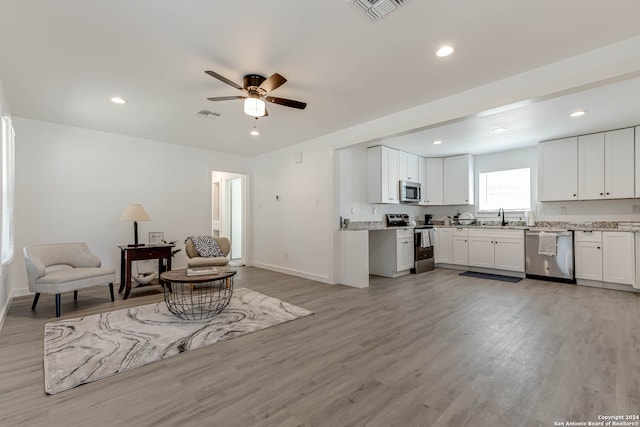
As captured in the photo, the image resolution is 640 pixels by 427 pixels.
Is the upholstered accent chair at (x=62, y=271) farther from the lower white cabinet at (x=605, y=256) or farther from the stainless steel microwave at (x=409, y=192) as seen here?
the lower white cabinet at (x=605, y=256)

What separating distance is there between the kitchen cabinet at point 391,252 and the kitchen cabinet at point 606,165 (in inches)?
115

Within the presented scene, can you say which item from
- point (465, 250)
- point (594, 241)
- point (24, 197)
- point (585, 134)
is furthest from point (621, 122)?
point (24, 197)

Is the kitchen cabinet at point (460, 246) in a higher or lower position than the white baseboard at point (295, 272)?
higher

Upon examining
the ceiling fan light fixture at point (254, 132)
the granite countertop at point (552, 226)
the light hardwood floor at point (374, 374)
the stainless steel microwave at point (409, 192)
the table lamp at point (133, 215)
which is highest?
the ceiling fan light fixture at point (254, 132)

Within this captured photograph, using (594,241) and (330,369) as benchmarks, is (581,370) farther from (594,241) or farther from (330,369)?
(594,241)

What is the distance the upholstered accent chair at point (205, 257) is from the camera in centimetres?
454

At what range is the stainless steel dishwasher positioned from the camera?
4.77 meters

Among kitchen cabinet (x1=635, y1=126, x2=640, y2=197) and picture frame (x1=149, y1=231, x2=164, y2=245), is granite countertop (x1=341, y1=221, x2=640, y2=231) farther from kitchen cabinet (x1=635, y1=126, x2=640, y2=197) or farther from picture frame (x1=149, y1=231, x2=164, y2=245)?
picture frame (x1=149, y1=231, x2=164, y2=245)

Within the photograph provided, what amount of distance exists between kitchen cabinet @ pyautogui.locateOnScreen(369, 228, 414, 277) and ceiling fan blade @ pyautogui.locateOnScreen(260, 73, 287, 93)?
11.4 ft

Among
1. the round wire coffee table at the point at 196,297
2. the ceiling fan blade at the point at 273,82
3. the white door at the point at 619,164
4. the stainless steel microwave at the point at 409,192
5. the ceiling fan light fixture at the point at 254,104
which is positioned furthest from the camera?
the stainless steel microwave at the point at 409,192

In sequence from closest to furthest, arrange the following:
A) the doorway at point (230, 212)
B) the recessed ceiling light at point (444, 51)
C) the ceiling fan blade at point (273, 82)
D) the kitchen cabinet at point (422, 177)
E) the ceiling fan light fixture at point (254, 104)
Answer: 1. the recessed ceiling light at point (444, 51)
2. the ceiling fan blade at point (273, 82)
3. the ceiling fan light fixture at point (254, 104)
4. the kitchen cabinet at point (422, 177)
5. the doorway at point (230, 212)

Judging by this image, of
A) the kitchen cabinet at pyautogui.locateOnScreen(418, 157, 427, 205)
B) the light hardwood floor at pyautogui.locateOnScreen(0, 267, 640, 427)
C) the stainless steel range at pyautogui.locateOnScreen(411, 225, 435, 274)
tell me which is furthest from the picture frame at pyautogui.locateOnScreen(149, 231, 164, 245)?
the kitchen cabinet at pyautogui.locateOnScreen(418, 157, 427, 205)

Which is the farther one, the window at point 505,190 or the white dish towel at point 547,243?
the window at point 505,190

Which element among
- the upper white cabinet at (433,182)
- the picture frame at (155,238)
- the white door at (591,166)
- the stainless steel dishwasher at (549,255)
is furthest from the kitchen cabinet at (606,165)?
the picture frame at (155,238)
